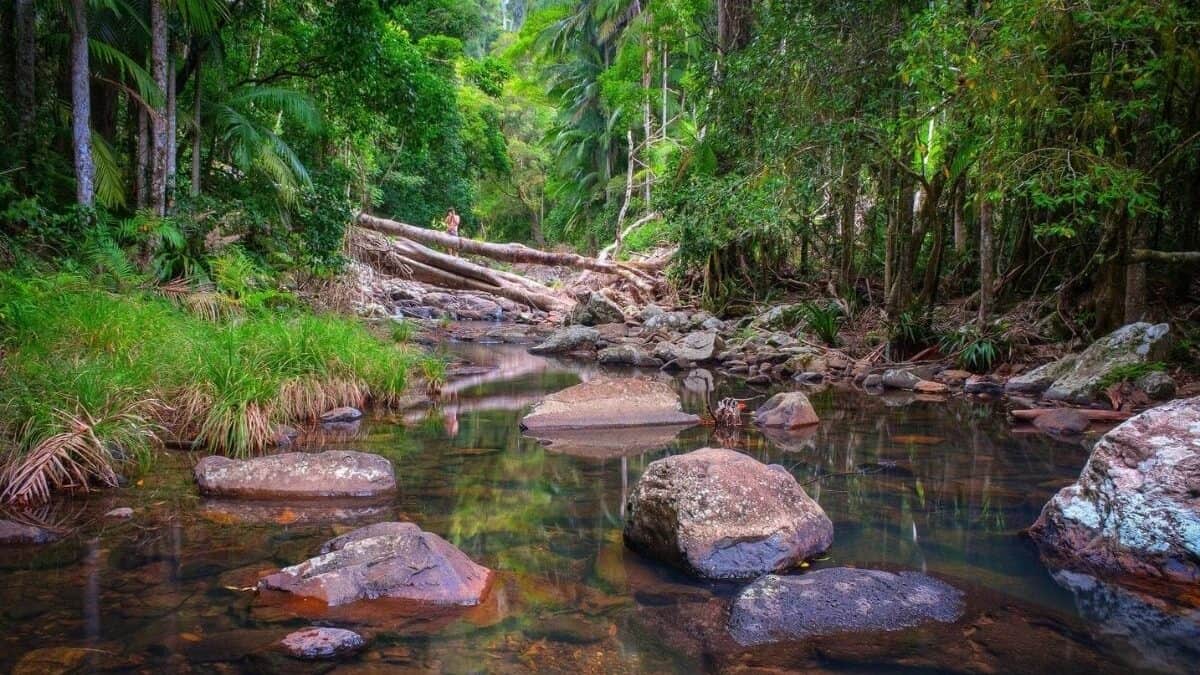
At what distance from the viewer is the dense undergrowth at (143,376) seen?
529 cm

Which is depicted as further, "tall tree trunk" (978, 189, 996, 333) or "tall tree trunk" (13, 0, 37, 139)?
"tall tree trunk" (978, 189, 996, 333)

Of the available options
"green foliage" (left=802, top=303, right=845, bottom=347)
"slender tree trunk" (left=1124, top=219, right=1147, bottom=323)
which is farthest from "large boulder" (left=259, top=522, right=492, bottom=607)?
"green foliage" (left=802, top=303, right=845, bottom=347)

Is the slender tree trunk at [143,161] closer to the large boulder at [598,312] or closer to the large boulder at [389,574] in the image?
the large boulder at [598,312]

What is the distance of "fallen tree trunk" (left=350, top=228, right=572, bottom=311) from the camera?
20141 millimetres

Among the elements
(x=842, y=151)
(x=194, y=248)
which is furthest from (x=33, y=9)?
(x=842, y=151)

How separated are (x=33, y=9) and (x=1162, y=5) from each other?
12.1 metres

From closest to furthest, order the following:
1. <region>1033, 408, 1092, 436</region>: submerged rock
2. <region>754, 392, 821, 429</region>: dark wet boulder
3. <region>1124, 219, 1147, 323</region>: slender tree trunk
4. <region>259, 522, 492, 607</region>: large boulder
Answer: <region>259, 522, 492, 607</region>: large boulder, <region>1033, 408, 1092, 436</region>: submerged rock, <region>754, 392, 821, 429</region>: dark wet boulder, <region>1124, 219, 1147, 323</region>: slender tree trunk

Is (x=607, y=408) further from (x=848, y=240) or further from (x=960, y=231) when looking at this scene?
(x=960, y=231)

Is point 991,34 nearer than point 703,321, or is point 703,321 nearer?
point 991,34

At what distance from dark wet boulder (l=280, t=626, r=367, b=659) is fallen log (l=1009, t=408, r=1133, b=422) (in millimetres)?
7362

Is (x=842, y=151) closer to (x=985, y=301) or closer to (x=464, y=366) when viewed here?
(x=985, y=301)

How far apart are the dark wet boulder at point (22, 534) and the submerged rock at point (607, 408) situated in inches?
165

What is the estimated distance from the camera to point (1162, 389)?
8.47m

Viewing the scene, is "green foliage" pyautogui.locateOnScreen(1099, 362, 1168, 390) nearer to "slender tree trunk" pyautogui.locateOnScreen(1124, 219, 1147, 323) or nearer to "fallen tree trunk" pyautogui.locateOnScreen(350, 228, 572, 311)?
"slender tree trunk" pyautogui.locateOnScreen(1124, 219, 1147, 323)
